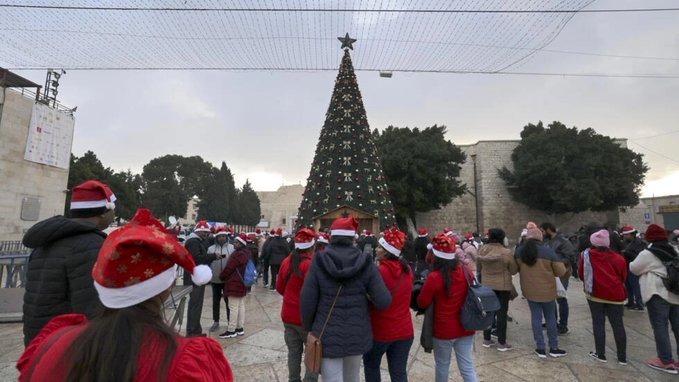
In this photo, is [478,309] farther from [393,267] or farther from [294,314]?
[294,314]

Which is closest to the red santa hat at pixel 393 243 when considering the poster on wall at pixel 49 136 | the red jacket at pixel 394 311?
the red jacket at pixel 394 311

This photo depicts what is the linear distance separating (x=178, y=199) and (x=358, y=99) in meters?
39.7

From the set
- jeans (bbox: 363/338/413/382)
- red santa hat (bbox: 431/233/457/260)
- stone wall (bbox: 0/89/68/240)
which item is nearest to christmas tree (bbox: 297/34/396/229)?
red santa hat (bbox: 431/233/457/260)

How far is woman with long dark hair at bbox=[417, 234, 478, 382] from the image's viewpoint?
3207 mm

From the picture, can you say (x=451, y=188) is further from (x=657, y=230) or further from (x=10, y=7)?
(x=10, y=7)

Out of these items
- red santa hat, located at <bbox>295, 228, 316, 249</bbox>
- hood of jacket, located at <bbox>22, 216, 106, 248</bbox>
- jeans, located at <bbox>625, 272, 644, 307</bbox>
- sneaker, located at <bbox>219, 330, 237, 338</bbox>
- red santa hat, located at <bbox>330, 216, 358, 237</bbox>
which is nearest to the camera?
hood of jacket, located at <bbox>22, 216, 106, 248</bbox>

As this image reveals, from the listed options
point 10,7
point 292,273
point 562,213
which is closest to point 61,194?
point 10,7

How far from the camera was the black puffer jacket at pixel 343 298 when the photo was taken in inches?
103

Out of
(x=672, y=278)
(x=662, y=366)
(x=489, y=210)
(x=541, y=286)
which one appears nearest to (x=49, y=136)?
(x=541, y=286)

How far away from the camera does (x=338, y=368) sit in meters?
2.68

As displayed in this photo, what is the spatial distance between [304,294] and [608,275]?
14.0 ft

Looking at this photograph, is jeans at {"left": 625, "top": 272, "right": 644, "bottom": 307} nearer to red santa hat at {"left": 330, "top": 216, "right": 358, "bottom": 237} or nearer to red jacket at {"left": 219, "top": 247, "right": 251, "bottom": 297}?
red santa hat at {"left": 330, "top": 216, "right": 358, "bottom": 237}

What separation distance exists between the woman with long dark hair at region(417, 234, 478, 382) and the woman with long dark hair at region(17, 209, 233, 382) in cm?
256

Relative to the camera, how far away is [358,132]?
13547 mm
